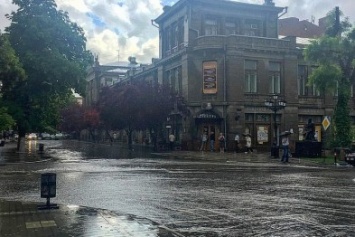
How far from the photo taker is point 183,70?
141 feet

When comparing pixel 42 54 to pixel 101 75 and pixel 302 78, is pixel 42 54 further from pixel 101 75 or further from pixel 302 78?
pixel 101 75

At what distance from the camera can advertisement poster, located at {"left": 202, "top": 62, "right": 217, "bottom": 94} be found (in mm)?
40469

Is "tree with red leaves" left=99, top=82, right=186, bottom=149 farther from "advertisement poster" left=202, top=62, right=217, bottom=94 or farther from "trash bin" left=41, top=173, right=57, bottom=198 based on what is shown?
"trash bin" left=41, top=173, right=57, bottom=198

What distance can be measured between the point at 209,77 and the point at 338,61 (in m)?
13.2

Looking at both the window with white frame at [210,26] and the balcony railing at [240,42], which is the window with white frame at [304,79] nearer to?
the balcony railing at [240,42]

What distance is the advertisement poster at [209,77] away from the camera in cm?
4047

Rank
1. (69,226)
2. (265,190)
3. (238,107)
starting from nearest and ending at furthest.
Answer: (69,226) → (265,190) → (238,107)

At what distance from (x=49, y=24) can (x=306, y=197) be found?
86.6 feet

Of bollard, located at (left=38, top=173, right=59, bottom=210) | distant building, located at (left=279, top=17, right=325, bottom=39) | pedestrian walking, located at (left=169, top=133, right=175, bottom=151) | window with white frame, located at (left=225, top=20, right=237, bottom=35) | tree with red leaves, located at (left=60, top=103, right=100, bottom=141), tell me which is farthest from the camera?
tree with red leaves, located at (left=60, top=103, right=100, bottom=141)

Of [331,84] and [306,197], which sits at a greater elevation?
[331,84]

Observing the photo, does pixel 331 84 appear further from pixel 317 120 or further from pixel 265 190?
pixel 265 190

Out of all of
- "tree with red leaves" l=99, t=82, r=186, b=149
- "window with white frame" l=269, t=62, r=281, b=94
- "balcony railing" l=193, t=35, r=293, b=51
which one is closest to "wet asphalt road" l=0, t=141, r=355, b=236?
"balcony railing" l=193, t=35, r=293, b=51

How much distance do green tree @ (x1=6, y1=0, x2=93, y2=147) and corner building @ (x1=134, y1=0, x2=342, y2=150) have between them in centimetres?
1140

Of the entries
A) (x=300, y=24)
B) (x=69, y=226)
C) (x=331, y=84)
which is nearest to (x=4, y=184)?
(x=69, y=226)
